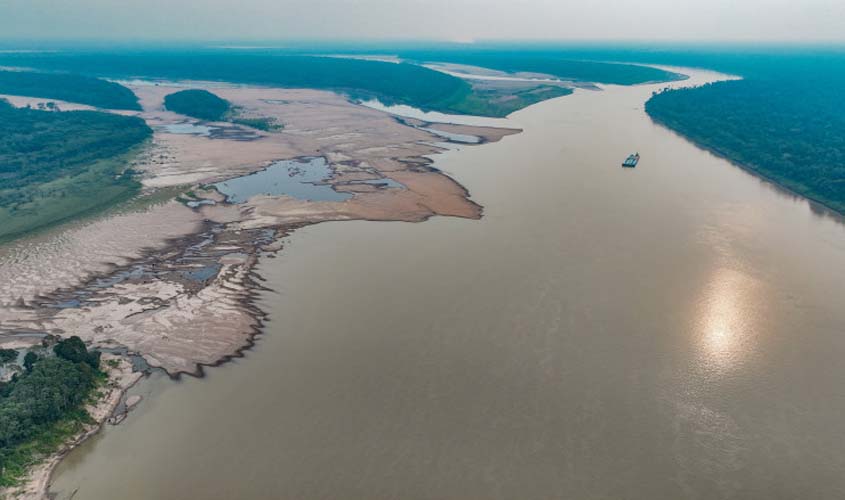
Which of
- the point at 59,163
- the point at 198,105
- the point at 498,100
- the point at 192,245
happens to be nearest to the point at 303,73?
the point at 198,105

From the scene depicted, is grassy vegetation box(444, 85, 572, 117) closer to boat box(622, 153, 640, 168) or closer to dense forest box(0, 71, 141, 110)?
boat box(622, 153, 640, 168)

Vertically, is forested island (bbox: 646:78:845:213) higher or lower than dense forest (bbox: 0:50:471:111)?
lower

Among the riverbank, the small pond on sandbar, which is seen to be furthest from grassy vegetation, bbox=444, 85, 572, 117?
the riverbank

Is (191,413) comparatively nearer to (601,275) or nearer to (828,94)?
(601,275)

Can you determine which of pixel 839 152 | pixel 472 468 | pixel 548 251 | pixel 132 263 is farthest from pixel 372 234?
Result: pixel 839 152

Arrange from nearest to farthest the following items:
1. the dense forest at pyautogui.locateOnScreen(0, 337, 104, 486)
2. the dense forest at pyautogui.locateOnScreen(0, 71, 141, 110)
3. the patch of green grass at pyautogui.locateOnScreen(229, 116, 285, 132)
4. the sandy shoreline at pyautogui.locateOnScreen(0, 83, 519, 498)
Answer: the dense forest at pyautogui.locateOnScreen(0, 337, 104, 486)
the sandy shoreline at pyautogui.locateOnScreen(0, 83, 519, 498)
the patch of green grass at pyautogui.locateOnScreen(229, 116, 285, 132)
the dense forest at pyautogui.locateOnScreen(0, 71, 141, 110)

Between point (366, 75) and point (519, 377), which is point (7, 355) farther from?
point (366, 75)
